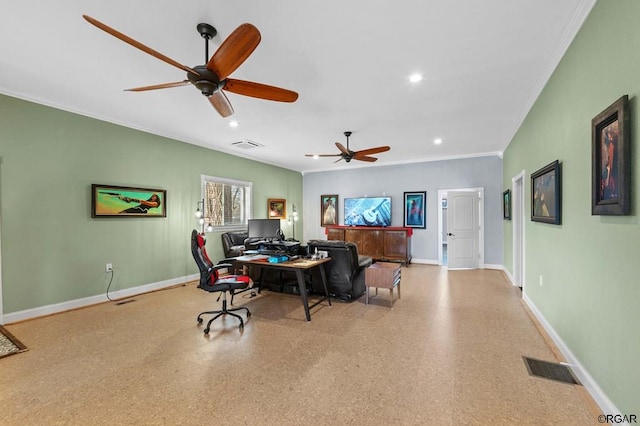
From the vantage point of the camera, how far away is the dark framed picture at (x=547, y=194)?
102 inches

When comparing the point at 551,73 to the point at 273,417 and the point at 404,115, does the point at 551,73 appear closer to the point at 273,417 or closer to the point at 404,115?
the point at 404,115

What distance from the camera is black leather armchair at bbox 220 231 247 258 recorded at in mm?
5807

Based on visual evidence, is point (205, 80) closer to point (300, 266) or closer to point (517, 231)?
point (300, 266)

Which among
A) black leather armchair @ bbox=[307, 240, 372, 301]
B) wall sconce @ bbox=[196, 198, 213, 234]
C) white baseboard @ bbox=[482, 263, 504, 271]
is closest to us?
black leather armchair @ bbox=[307, 240, 372, 301]

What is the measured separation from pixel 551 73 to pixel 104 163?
19.5 feet

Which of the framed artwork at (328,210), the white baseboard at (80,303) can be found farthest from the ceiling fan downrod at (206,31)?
the framed artwork at (328,210)

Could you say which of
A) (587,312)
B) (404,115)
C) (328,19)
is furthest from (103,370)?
(404,115)

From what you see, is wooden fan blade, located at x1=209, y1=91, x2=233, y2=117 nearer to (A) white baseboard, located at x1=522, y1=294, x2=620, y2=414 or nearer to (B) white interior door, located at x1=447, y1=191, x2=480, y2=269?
(A) white baseboard, located at x1=522, y1=294, x2=620, y2=414

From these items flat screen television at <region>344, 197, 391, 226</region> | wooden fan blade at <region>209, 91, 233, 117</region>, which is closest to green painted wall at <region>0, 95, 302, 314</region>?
wooden fan blade at <region>209, 91, 233, 117</region>

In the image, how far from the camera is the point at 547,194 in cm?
289

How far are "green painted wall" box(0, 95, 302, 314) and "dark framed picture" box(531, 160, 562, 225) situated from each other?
569 cm

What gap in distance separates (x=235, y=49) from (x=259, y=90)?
21.4 inches

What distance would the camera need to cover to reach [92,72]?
2.90 metres

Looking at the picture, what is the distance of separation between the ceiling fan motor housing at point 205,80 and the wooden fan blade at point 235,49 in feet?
0.16
